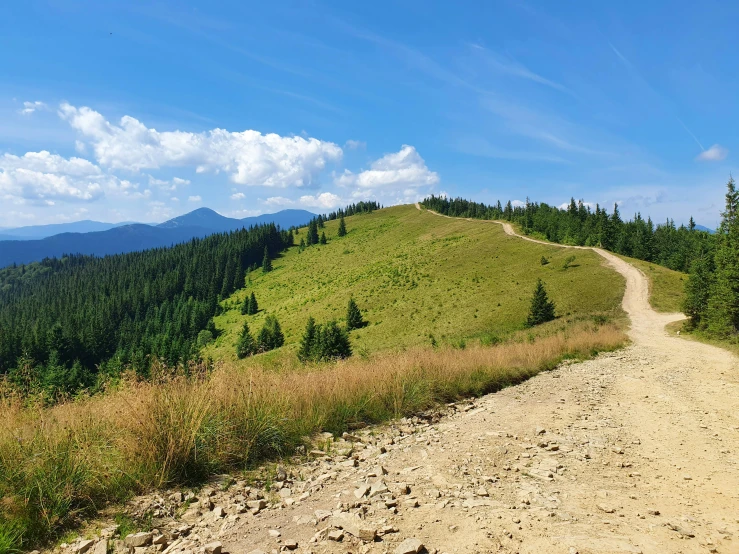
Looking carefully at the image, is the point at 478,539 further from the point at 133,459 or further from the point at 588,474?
the point at 133,459

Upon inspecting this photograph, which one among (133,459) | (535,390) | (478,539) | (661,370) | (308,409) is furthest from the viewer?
(661,370)

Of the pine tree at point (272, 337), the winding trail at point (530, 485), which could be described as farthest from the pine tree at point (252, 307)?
the winding trail at point (530, 485)

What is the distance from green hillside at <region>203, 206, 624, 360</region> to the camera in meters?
37.7

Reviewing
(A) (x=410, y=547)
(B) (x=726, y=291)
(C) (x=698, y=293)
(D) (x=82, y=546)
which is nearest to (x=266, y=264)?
(C) (x=698, y=293)

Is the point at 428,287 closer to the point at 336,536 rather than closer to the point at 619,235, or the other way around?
the point at 619,235

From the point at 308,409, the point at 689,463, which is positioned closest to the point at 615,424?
the point at 689,463

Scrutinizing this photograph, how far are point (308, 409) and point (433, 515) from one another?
10.1ft

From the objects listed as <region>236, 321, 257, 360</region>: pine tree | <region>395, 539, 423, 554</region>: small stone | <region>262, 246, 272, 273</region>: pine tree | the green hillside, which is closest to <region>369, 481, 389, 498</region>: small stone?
Result: <region>395, 539, 423, 554</region>: small stone

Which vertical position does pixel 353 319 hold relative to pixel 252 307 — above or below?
above

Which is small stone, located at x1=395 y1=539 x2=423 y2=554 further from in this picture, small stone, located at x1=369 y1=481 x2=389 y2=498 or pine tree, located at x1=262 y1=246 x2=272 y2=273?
pine tree, located at x1=262 y1=246 x2=272 y2=273

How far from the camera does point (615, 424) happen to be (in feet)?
21.7

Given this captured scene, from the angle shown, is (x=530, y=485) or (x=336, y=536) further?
(x=530, y=485)

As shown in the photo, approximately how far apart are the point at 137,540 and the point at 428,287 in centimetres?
5302

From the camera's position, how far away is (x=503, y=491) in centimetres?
417
